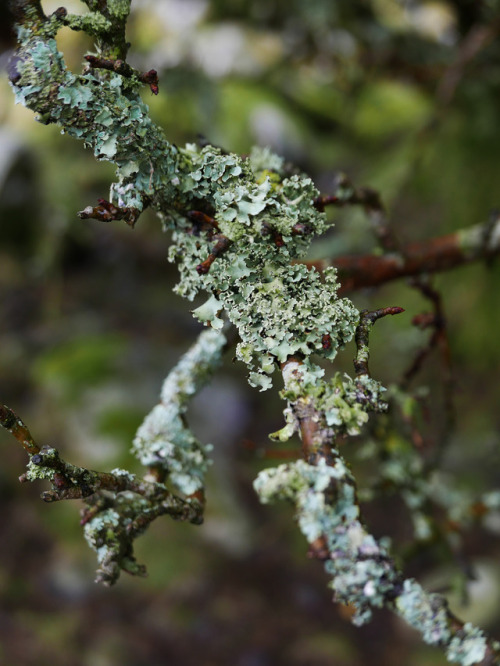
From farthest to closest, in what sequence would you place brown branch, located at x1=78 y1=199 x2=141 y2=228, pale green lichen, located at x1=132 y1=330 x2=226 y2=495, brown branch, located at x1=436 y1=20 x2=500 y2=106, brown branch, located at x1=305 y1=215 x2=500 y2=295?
1. brown branch, located at x1=436 y1=20 x2=500 y2=106
2. brown branch, located at x1=305 y1=215 x2=500 y2=295
3. pale green lichen, located at x1=132 y1=330 x2=226 y2=495
4. brown branch, located at x1=78 y1=199 x2=141 y2=228

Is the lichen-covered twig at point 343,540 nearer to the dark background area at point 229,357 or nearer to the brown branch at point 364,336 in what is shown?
the brown branch at point 364,336

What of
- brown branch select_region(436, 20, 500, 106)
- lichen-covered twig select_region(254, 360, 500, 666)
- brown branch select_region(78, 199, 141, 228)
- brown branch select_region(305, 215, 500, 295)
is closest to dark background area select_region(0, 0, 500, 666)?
brown branch select_region(436, 20, 500, 106)

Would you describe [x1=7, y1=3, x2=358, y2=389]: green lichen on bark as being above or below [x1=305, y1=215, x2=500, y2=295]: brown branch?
below

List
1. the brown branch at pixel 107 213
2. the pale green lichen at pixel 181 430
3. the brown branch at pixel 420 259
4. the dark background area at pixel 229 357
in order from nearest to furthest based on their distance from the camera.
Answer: the brown branch at pixel 107 213 → the pale green lichen at pixel 181 430 → the brown branch at pixel 420 259 → the dark background area at pixel 229 357

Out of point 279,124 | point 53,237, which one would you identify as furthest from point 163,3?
point 53,237

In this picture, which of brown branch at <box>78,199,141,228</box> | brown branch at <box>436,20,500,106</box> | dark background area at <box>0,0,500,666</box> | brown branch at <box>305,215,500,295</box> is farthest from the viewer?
dark background area at <box>0,0,500,666</box>

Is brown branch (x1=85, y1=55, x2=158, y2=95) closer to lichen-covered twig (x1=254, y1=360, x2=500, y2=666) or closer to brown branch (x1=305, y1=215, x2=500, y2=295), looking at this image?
lichen-covered twig (x1=254, y1=360, x2=500, y2=666)

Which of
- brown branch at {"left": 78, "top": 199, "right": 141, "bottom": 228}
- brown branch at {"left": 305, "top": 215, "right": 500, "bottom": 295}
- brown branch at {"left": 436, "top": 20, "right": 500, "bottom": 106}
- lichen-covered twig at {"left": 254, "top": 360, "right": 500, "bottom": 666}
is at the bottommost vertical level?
lichen-covered twig at {"left": 254, "top": 360, "right": 500, "bottom": 666}

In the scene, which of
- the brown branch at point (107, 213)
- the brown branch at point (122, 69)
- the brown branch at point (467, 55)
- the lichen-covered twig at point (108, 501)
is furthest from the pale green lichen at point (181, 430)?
the brown branch at point (467, 55)

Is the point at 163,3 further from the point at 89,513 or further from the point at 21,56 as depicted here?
the point at 89,513

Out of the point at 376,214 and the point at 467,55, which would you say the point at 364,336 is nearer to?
the point at 376,214
